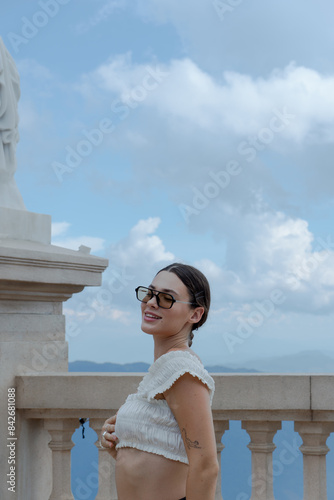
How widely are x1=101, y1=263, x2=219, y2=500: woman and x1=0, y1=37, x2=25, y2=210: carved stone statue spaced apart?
2249 millimetres

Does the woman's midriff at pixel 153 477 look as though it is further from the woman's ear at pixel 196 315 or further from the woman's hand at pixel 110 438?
the woman's ear at pixel 196 315

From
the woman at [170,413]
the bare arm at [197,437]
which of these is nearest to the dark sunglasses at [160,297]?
the woman at [170,413]

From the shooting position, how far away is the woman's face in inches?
92.7

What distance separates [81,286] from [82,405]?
77 centimetres

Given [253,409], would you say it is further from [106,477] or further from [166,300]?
[166,300]

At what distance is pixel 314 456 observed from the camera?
3623 mm

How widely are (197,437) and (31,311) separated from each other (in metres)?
2.38

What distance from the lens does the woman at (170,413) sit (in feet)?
7.00

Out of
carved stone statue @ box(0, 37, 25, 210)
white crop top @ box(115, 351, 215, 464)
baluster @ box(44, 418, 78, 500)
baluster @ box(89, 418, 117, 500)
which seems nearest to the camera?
white crop top @ box(115, 351, 215, 464)

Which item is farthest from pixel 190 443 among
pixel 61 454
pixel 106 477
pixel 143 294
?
pixel 61 454

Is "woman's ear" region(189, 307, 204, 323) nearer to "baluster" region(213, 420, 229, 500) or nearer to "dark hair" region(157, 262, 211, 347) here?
"dark hair" region(157, 262, 211, 347)

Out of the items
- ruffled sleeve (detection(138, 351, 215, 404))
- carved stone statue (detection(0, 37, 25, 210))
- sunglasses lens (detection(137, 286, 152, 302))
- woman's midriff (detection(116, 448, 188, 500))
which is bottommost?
woman's midriff (detection(116, 448, 188, 500))

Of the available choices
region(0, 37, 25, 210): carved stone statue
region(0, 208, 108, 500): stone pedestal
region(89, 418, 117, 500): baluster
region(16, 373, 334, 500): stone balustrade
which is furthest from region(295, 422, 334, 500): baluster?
region(0, 37, 25, 210): carved stone statue

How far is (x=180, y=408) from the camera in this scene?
7.13ft
